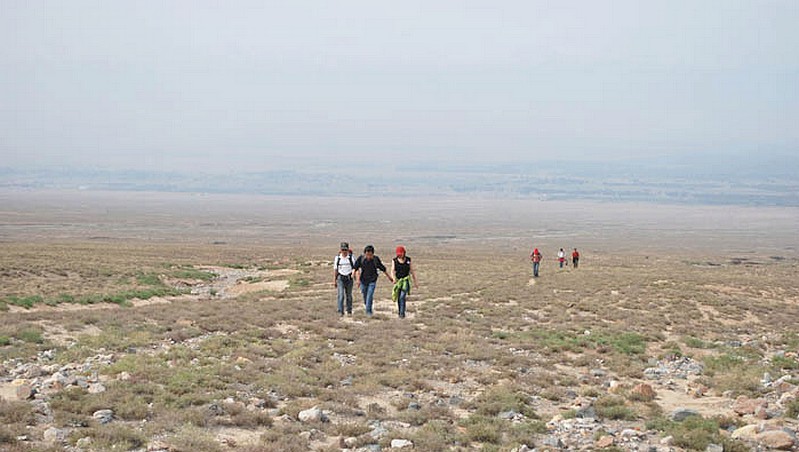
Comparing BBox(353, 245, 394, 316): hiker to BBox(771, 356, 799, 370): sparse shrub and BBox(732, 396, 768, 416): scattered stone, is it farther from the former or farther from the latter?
BBox(732, 396, 768, 416): scattered stone

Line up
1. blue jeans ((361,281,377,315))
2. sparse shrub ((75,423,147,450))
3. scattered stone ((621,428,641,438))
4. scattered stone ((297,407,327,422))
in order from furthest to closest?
1. blue jeans ((361,281,377,315))
2. scattered stone ((297,407,327,422))
3. scattered stone ((621,428,641,438))
4. sparse shrub ((75,423,147,450))

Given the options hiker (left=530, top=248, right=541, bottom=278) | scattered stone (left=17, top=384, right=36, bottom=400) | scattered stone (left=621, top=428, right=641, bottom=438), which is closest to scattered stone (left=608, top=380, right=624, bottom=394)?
scattered stone (left=621, top=428, right=641, bottom=438)

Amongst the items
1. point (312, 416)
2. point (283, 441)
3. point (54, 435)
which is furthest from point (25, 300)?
point (283, 441)

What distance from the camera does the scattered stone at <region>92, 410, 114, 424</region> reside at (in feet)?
30.3

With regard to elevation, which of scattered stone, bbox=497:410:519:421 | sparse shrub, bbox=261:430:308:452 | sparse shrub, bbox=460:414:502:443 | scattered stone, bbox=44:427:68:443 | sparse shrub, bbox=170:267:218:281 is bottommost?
sparse shrub, bbox=170:267:218:281

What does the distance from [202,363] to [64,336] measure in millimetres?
5088

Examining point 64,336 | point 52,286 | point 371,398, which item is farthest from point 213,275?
point 371,398

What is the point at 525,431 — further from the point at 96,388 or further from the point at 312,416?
the point at 96,388

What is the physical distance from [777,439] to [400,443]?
16.6 feet

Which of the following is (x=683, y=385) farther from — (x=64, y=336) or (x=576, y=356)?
(x=64, y=336)

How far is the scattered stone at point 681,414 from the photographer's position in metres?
10.3

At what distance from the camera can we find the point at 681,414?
10.4 meters

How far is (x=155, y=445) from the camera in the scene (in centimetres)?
845

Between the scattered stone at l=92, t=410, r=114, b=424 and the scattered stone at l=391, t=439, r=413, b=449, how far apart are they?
3.97 metres
